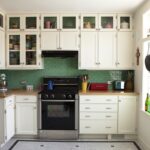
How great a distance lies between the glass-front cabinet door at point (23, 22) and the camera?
14.2ft

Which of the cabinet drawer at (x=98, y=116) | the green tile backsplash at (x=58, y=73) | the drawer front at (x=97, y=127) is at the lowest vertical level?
the drawer front at (x=97, y=127)

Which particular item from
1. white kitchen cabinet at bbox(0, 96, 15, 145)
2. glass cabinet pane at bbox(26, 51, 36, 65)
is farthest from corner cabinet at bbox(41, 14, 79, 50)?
white kitchen cabinet at bbox(0, 96, 15, 145)

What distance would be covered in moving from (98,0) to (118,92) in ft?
5.83

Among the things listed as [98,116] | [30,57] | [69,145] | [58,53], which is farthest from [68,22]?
[69,145]

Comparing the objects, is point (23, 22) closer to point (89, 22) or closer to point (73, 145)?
point (89, 22)

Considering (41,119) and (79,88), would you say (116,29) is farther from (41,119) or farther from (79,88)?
(41,119)

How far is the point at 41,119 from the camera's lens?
407 cm

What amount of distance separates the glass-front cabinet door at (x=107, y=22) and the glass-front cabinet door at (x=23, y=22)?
1.31 metres

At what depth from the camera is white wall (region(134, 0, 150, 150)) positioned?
352cm

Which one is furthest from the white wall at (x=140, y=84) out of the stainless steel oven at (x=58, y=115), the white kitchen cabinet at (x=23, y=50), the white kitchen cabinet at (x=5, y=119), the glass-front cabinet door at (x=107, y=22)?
the white kitchen cabinet at (x=5, y=119)

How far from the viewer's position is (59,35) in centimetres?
430

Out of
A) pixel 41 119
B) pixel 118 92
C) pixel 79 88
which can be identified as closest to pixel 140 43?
pixel 118 92

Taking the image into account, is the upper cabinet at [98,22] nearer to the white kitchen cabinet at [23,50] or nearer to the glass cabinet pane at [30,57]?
the white kitchen cabinet at [23,50]

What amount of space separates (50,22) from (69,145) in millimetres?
2445
